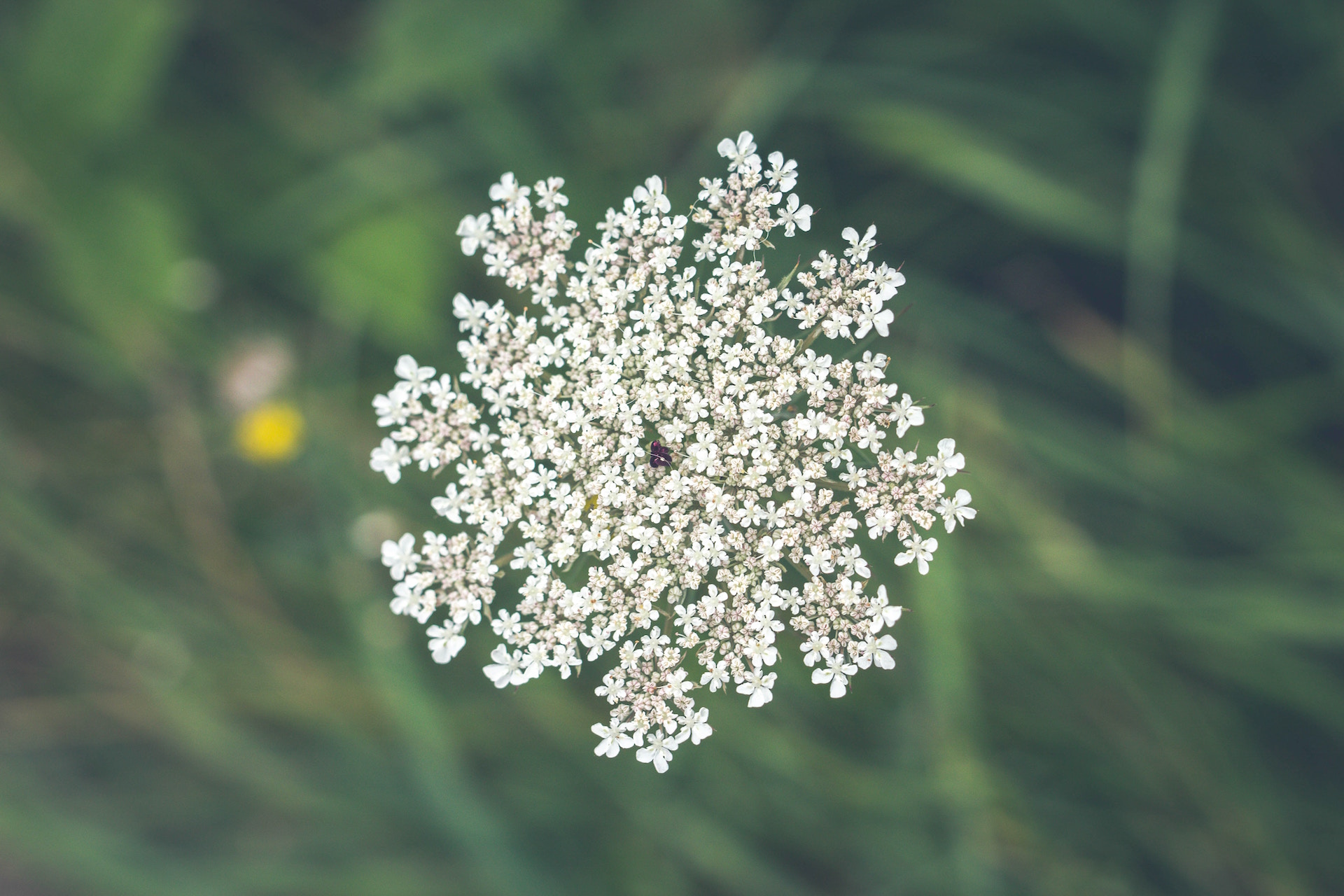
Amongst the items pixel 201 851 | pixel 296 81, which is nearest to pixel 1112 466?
pixel 296 81

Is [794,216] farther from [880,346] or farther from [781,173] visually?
[880,346]

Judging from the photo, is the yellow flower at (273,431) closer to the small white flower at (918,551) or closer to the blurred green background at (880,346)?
the blurred green background at (880,346)

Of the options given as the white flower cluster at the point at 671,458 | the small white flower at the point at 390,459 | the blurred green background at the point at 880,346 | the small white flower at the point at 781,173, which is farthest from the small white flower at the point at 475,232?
the blurred green background at the point at 880,346

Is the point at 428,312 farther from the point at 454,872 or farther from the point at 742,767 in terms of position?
the point at 454,872

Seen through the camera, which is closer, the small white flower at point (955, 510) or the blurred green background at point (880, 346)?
the small white flower at point (955, 510)

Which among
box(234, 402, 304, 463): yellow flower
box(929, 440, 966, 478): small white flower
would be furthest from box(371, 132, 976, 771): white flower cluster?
box(234, 402, 304, 463): yellow flower

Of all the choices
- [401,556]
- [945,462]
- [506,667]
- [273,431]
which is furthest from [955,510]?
[273,431]

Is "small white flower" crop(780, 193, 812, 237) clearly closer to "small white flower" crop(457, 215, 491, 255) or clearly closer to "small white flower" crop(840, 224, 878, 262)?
"small white flower" crop(840, 224, 878, 262)
